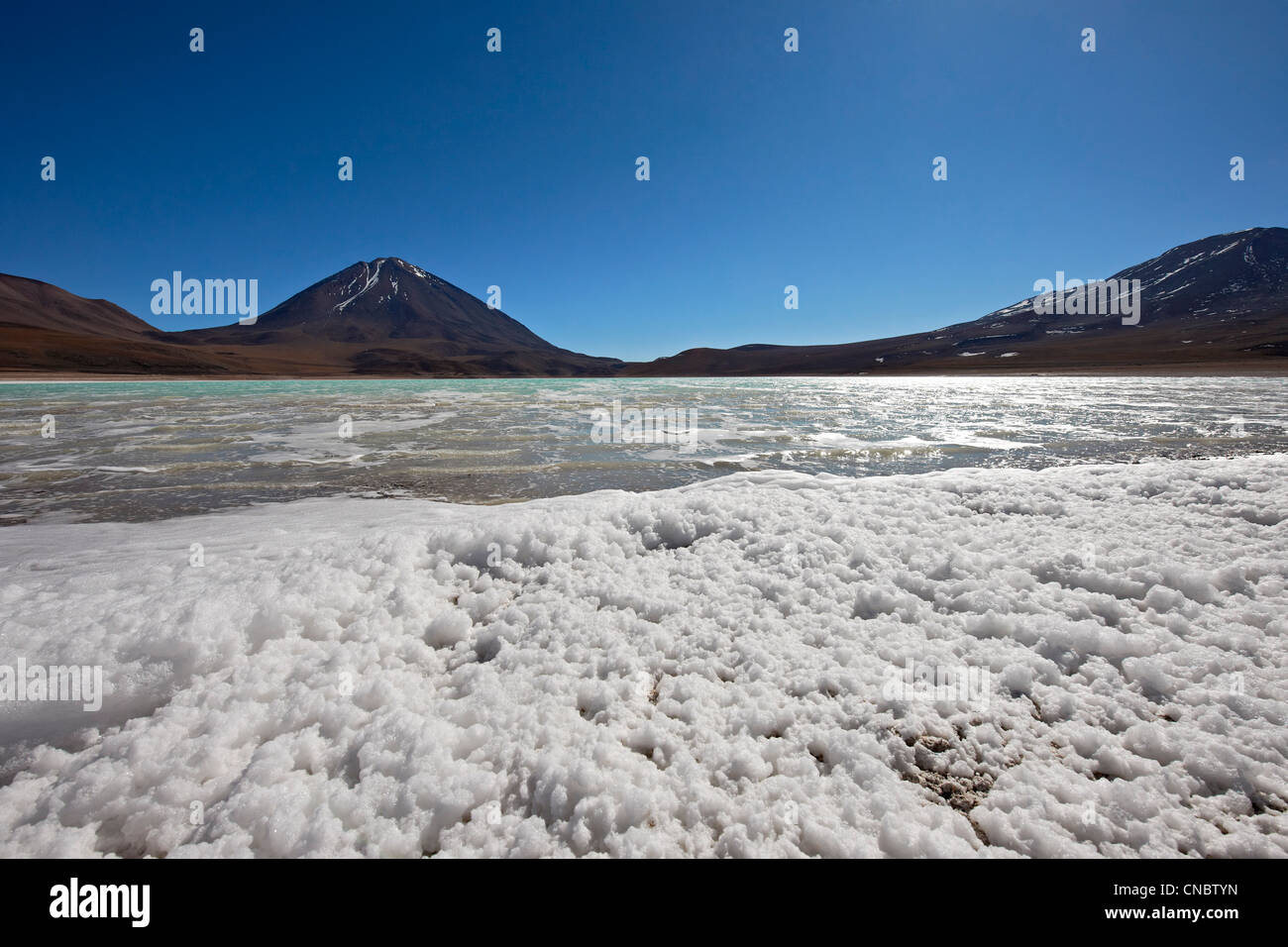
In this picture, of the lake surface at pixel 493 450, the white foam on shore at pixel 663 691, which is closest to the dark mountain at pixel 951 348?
the lake surface at pixel 493 450

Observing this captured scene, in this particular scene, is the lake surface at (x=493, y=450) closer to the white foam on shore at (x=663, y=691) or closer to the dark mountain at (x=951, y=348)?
the white foam on shore at (x=663, y=691)

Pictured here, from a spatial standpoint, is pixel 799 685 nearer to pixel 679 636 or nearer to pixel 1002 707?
pixel 679 636

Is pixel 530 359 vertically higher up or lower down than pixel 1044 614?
higher up

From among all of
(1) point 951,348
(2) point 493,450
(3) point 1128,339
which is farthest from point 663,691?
(1) point 951,348

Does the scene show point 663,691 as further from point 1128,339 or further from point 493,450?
point 1128,339
